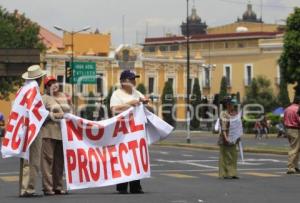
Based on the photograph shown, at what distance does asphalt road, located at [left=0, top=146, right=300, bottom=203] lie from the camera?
13.7 meters

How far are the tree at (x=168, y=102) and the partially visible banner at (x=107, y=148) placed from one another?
73.9 meters

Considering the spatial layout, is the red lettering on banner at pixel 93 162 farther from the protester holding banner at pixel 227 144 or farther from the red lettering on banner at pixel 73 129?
the protester holding banner at pixel 227 144

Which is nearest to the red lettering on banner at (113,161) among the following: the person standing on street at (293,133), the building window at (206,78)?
the person standing on street at (293,133)

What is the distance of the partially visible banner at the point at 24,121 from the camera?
45.4 feet

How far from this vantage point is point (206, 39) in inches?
4434

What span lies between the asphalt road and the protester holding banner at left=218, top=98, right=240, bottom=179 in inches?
12.3

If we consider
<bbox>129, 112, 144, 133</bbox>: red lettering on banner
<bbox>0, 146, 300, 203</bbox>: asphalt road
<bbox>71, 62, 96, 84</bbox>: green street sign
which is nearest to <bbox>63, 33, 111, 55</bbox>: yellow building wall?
<bbox>71, 62, 96, 84</bbox>: green street sign

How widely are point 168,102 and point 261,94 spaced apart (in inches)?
399

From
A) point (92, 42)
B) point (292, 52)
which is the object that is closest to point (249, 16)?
point (92, 42)

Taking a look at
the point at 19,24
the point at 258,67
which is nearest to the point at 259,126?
the point at 19,24

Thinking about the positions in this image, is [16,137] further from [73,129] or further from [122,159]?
[122,159]

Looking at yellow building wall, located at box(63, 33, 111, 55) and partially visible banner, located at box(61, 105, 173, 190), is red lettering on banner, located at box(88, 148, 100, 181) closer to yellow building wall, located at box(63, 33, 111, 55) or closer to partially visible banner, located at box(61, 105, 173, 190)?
partially visible banner, located at box(61, 105, 173, 190)

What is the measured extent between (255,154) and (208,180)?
15289mm

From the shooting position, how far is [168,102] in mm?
93312
